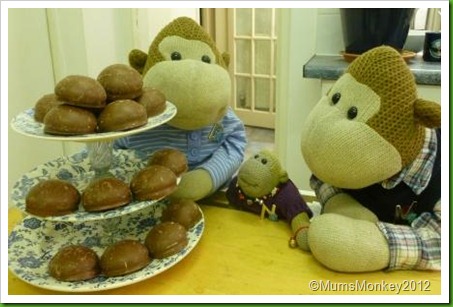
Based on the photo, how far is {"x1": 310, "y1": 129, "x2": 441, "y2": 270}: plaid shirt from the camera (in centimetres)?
62

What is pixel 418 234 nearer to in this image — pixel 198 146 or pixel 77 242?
pixel 198 146

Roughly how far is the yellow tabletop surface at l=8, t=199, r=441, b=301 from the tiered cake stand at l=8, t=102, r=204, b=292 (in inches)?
1.1

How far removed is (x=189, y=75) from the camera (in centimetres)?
71

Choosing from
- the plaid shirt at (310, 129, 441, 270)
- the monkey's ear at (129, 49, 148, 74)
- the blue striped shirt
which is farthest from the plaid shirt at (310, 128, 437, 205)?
the monkey's ear at (129, 49, 148, 74)

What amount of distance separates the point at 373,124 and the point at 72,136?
412 mm

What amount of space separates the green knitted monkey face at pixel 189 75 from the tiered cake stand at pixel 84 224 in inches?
1.8

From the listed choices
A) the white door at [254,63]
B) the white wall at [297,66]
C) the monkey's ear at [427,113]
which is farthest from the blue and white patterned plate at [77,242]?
the white door at [254,63]

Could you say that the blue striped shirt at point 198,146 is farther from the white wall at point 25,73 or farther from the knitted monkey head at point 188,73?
the white wall at point 25,73

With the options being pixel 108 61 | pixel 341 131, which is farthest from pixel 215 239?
pixel 108 61

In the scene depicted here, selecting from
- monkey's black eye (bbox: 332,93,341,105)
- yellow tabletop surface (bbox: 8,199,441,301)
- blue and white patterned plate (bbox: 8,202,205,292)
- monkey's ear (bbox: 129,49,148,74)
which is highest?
monkey's ear (bbox: 129,49,148,74)

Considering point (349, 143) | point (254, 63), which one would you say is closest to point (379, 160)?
point (349, 143)

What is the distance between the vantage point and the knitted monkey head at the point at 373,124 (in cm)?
59

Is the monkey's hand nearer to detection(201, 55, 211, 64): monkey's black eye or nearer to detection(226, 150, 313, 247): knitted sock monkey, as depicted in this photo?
detection(226, 150, 313, 247): knitted sock monkey

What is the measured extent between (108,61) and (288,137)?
72 cm
